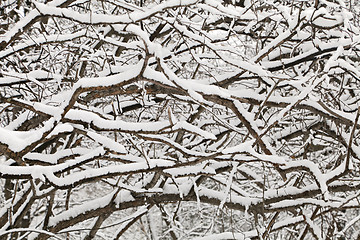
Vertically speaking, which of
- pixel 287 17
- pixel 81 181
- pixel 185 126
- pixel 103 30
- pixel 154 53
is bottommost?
pixel 81 181

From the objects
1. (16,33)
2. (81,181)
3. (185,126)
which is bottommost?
(81,181)

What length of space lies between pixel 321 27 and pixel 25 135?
197 centimetres

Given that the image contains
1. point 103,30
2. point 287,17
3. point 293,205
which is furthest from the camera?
point 103,30

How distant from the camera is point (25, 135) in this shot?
2049 millimetres

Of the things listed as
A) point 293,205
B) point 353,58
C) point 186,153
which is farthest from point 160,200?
point 353,58

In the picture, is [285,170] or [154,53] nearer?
[154,53]

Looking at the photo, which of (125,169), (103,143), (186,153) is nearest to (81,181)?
(125,169)

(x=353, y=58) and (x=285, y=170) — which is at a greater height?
(x=353, y=58)

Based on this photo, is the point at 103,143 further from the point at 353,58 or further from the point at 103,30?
the point at 353,58

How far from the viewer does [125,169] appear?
2.40 meters

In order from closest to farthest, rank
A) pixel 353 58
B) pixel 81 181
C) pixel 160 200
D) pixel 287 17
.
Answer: pixel 81 181 < pixel 287 17 < pixel 160 200 < pixel 353 58

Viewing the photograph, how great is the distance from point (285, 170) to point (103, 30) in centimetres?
217

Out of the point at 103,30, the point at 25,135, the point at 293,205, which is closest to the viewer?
the point at 25,135

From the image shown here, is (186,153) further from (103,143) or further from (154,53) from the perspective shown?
(154,53)
